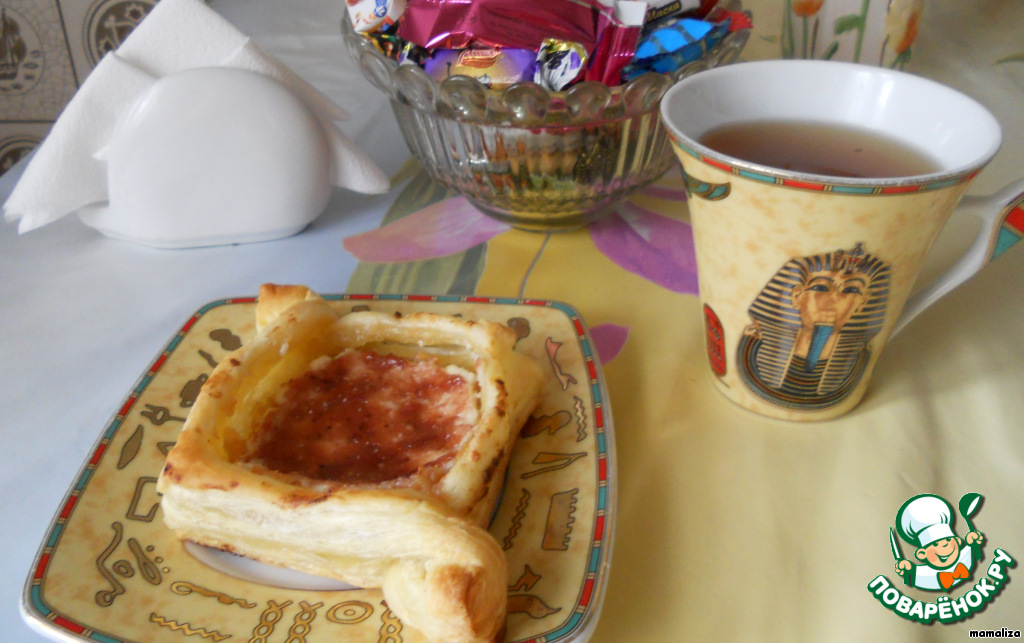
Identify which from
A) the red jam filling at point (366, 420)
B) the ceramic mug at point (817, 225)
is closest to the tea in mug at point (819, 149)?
the ceramic mug at point (817, 225)

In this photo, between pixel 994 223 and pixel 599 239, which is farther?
pixel 599 239

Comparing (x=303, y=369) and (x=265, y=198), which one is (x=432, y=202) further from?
(x=303, y=369)

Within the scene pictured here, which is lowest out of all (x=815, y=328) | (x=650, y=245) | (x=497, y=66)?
(x=650, y=245)

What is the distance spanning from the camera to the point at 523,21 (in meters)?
0.58

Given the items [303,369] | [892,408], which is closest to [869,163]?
[892,408]

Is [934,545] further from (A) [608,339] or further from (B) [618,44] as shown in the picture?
(B) [618,44]

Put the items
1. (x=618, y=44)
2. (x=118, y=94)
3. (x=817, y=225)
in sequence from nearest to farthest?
(x=817, y=225)
(x=618, y=44)
(x=118, y=94)

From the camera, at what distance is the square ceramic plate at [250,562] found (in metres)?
0.38

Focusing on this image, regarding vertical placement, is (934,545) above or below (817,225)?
below

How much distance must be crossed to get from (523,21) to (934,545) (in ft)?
1.54

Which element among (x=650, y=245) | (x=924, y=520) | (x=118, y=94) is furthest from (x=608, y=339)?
(x=118, y=94)

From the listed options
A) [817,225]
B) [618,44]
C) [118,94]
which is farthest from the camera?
[118,94]

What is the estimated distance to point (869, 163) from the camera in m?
0.48

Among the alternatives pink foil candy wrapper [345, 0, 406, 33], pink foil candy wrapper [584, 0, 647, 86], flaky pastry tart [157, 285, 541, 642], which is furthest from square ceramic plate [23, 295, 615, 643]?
pink foil candy wrapper [345, 0, 406, 33]
